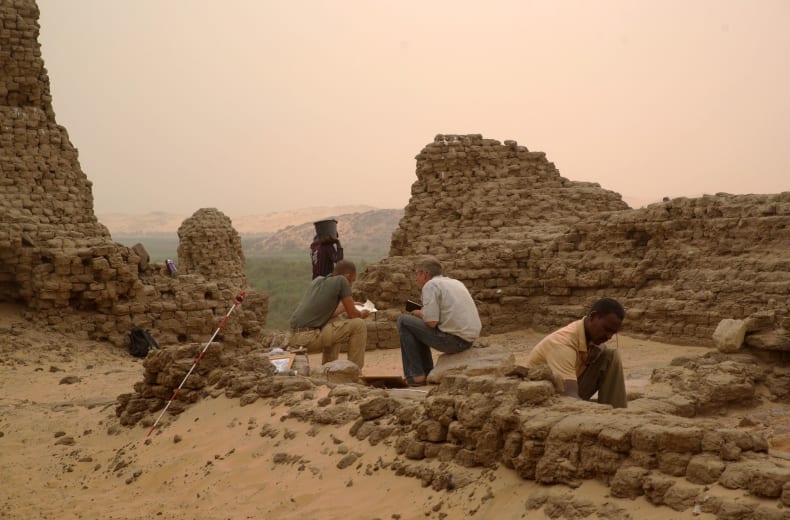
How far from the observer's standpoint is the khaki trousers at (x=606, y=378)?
693cm

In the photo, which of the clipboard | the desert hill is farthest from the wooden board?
the desert hill

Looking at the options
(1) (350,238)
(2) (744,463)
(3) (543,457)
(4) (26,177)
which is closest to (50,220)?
(4) (26,177)

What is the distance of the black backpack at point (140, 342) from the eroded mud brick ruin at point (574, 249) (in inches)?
176

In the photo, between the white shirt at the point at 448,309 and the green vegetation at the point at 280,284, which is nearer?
the white shirt at the point at 448,309

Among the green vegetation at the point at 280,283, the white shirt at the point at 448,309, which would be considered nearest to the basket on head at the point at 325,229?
the white shirt at the point at 448,309

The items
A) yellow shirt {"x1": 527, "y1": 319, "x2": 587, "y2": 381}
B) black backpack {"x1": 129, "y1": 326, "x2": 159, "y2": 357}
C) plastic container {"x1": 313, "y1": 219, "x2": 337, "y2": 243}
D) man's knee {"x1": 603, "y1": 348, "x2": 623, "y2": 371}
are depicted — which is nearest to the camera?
yellow shirt {"x1": 527, "y1": 319, "x2": 587, "y2": 381}

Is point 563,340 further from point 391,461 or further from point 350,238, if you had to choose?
point 350,238

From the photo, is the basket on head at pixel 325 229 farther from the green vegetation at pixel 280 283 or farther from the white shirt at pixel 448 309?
the green vegetation at pixel 280 283

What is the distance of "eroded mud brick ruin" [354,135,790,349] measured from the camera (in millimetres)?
13984

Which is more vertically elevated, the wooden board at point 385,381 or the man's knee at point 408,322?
the man's knee at point 408,322

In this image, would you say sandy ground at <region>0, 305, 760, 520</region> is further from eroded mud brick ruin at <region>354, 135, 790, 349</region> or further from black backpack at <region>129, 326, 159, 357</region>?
eroded mud brick ruin at <region>354, 135, 790, 349</region>

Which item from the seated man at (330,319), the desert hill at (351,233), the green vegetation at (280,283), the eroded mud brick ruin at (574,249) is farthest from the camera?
the desert hill at (351,233)

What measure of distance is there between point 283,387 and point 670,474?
14.5 feet

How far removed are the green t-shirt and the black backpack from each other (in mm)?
5140
